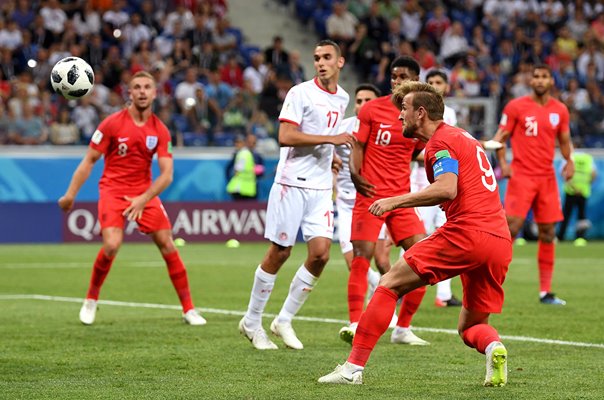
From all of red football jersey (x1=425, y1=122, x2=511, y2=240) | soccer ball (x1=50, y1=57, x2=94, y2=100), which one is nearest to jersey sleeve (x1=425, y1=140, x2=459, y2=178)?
red football jersey (x1=425, y1=122, x2=511, y2=240)

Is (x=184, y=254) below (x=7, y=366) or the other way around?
below

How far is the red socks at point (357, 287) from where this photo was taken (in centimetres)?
1022

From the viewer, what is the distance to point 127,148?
1167 cm

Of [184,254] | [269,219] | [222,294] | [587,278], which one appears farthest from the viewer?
[184,254]

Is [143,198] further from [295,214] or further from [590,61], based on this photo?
[590,61]

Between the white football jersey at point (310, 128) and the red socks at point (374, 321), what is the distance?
241 cm

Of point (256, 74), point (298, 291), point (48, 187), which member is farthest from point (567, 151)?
point (256, 74)

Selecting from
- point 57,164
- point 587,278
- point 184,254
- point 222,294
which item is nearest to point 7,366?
point 222,294

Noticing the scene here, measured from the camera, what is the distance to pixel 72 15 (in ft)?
87.4

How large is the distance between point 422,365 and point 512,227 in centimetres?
510

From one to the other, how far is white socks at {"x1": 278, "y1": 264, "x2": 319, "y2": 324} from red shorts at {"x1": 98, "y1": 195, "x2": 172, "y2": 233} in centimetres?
209

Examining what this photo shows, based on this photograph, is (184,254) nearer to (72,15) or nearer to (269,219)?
(72,15)

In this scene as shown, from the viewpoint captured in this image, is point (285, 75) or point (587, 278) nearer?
point (587, 278)

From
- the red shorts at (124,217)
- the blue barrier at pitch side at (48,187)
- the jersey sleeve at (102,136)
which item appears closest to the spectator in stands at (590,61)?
the blue barrier at pitch side at (48,187)
